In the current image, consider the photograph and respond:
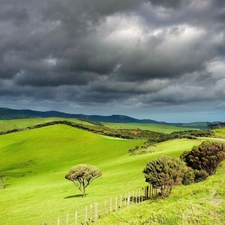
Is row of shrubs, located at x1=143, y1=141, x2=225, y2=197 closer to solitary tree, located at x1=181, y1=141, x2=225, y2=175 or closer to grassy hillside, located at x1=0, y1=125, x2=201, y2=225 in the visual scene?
solitary tree, located at x1=181, y1=141, x2=225, y2=175

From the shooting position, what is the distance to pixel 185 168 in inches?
1842

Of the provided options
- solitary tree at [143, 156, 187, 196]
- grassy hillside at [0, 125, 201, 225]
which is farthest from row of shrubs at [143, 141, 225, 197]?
grassy hillside at [0, 125, 201, 225]

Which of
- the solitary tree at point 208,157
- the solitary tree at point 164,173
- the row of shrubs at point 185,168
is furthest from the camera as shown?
the solitary tree at point 208,157

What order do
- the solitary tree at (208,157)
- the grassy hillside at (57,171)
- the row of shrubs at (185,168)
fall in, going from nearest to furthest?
1. the row of shrubs at (185,168)
2. the grassy hillside at (57,171)
3. the solitary tree at (208,157)

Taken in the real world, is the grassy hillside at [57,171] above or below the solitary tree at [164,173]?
below

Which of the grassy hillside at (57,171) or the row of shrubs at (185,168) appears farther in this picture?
the grassy hillside at (57,171)

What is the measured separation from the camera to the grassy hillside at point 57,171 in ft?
172

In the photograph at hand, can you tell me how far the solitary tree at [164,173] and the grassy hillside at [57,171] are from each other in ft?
34.7

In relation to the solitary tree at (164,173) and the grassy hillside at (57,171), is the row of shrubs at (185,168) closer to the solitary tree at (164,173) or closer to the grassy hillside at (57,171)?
the solitary tree at (164,173)

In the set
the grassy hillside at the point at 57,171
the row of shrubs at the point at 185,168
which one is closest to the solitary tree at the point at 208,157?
the row of shrubs at the point at 185,168

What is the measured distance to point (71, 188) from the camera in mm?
72500

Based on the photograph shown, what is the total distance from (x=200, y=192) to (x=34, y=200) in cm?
4232

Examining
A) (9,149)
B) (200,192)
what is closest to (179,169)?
(200,192)

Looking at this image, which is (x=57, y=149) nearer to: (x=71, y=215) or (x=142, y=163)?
(x=142, y=163)
